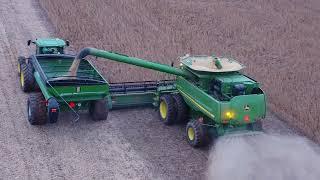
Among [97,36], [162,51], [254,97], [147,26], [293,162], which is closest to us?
[293,162]

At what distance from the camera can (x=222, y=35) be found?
2122cm

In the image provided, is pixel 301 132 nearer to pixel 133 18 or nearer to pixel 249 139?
pixel 249 139

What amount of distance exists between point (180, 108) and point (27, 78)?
16.2 ft

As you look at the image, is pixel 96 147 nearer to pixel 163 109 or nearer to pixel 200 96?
pixel 163 109

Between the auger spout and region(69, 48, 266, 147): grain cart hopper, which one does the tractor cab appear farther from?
the auger spout

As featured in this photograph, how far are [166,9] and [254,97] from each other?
14.9 m

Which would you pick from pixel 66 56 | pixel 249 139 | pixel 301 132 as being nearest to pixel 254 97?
pixel 249 139

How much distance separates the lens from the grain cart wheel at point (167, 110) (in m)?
12.4

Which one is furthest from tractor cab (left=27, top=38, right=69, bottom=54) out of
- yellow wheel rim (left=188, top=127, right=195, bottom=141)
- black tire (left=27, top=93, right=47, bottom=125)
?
yellow wheel rim (left=188, top=127, right=195, bottom=141)

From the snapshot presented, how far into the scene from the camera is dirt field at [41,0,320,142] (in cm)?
1524

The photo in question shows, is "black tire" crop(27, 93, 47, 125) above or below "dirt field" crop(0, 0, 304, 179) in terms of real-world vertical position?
above

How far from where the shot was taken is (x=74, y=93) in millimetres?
11609

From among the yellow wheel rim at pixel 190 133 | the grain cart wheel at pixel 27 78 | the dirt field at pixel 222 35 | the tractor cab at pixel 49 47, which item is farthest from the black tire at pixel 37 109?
the dirt field at pixel 222 35

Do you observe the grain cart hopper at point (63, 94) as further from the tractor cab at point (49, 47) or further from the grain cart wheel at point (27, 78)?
the tractor cab at point (49, 47)
